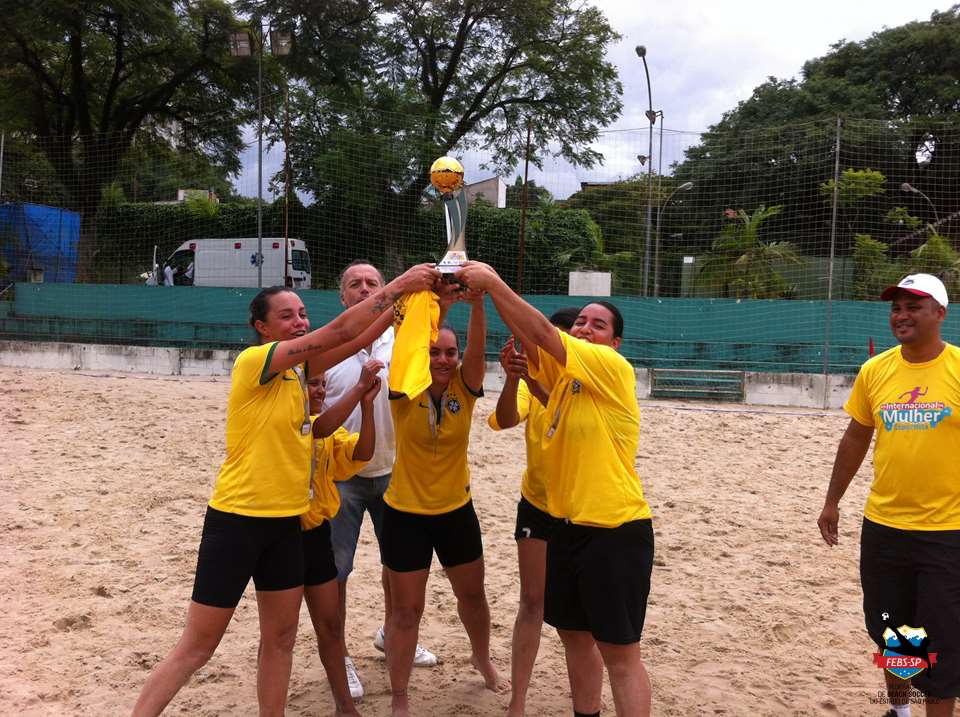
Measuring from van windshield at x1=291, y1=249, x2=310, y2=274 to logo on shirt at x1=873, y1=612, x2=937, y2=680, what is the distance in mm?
13496

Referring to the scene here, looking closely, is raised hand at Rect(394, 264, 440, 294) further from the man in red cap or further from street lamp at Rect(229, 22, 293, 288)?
street lamp at Rect(229, 22, 293, 288)

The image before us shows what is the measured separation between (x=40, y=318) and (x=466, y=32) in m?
13.8

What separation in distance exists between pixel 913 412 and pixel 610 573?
1.55 m

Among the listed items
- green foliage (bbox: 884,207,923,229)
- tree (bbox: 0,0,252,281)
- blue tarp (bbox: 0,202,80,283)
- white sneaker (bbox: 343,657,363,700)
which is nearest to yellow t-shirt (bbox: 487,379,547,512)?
white sneaker (bbox: 343,657,363,700)

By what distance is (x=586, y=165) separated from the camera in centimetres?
1394

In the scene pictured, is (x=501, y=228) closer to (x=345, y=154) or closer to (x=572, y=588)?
(x=345, y=154)

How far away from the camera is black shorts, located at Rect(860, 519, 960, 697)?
309 cm

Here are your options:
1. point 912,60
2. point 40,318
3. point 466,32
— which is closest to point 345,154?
point 40,318

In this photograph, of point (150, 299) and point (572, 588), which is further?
point (150, 299)

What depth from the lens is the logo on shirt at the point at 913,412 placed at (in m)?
3.29

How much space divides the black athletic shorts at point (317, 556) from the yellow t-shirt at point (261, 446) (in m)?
0.35

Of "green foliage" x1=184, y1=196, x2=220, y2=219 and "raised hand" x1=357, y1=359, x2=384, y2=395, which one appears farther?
"green foliage" x1=184, y1=196, x2=220, y2=219

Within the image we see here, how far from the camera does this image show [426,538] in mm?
3525

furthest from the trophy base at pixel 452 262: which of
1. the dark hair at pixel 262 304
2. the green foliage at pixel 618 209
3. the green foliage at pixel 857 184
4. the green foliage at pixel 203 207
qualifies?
the green foliage at pixel 203 207
